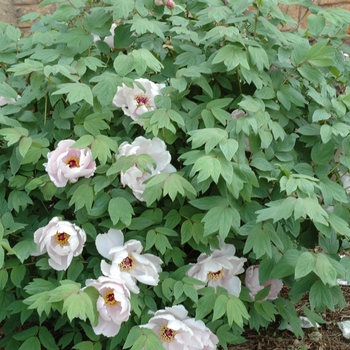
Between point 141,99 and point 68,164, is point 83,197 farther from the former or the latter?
point 141,99

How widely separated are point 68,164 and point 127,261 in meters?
0.36

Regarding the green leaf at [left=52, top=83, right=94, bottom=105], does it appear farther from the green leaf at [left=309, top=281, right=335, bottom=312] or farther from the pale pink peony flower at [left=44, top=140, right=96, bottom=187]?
the green leaf at [left=309, top=281, right=335, bottom=312]

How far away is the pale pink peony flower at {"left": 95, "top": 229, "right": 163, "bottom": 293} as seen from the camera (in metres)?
1.81

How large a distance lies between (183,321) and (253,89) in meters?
0.89

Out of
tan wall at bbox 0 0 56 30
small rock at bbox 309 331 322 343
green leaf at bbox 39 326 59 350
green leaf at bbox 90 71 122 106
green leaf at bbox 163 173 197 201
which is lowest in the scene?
tan wall at bbox 0 0 56 30

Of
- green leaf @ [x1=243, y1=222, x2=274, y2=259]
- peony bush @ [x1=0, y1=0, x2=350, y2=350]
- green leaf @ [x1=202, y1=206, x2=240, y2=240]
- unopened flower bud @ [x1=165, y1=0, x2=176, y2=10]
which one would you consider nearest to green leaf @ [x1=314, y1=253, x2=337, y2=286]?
peony bush @ [x1=0, y1=0, x2=350, y2=350]

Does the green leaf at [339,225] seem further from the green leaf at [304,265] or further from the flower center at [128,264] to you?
the flower center at [128,264]

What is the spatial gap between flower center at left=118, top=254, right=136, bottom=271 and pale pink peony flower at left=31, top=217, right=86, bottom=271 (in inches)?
5.5

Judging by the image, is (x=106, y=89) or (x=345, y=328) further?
(x=345, y=328)

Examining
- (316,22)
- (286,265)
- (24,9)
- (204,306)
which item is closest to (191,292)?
(204,306)

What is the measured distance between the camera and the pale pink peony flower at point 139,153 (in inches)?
72.6

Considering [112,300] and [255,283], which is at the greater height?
[112,300]

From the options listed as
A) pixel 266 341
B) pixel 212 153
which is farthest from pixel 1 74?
pixel 266 341

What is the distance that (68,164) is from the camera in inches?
73.2
